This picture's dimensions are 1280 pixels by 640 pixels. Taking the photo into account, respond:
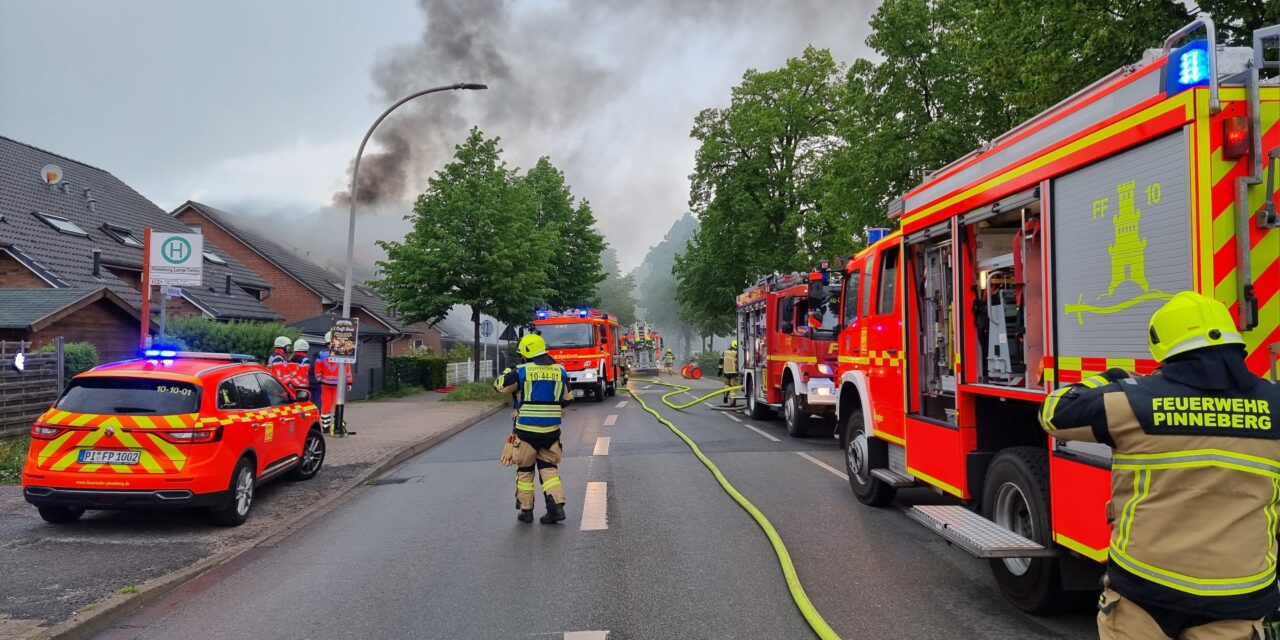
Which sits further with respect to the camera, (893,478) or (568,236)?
(568,236)

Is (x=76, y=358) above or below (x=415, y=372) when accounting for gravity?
above

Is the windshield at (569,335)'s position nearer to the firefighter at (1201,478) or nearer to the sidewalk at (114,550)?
the sidewalk at (114,550)

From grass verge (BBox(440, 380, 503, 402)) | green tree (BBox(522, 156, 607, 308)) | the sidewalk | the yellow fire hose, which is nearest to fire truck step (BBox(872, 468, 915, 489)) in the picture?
the yellow fire hose

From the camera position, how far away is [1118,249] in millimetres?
3652

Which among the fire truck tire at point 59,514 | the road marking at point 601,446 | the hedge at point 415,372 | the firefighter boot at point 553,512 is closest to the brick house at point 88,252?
A: the hedge at point 415,372

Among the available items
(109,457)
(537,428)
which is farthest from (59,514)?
(537,428)

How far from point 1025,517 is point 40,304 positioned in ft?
57.3

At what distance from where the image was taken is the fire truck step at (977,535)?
4070mm

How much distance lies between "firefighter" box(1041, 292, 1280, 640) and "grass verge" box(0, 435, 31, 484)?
11.0 meters

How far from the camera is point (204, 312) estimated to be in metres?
24.7

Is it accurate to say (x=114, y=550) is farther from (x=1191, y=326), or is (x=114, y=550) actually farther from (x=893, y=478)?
(x=1191, y=326)

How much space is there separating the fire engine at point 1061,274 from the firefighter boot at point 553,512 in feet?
9.54

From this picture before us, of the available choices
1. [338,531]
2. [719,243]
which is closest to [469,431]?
[338,531]

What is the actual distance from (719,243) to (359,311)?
57.4ft
